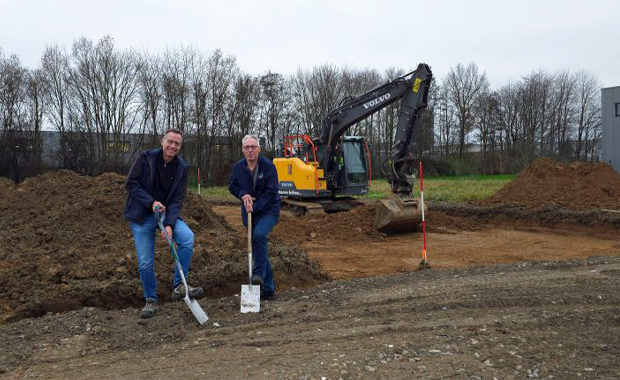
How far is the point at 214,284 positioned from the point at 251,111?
1283 inches

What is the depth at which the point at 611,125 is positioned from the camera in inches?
1328

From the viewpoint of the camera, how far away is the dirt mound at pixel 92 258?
19.6 ft

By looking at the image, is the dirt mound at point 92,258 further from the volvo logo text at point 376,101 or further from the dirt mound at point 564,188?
the dirt mound at point 564,188

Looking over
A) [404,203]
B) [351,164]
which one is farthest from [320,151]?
[404,203]

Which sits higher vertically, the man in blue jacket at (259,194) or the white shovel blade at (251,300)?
the man in blue jacket at (259,194)

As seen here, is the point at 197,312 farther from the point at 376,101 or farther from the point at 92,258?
the point at 376,101

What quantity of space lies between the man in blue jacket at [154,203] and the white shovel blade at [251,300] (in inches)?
17.6

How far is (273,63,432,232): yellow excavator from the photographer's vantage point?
1275 centimetres

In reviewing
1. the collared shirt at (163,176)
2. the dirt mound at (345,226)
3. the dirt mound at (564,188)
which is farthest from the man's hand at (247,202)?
the dirt mound at (564,188)

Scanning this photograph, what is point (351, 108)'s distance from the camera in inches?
553

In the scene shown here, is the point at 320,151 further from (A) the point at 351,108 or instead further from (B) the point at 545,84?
(B) the point at 545,84

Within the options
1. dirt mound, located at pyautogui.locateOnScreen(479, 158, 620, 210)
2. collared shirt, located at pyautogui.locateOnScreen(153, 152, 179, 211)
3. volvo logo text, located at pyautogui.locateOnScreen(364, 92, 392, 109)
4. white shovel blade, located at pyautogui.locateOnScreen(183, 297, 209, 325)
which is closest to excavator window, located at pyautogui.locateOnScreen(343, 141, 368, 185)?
volvo logo text, located at pyautogui.locateOnScreen(364, 92, 392, 109)

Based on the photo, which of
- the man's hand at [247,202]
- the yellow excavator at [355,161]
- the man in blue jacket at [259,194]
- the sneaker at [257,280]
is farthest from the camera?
the yellow excavator at [355,161]

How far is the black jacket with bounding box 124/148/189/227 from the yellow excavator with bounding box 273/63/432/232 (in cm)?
786
